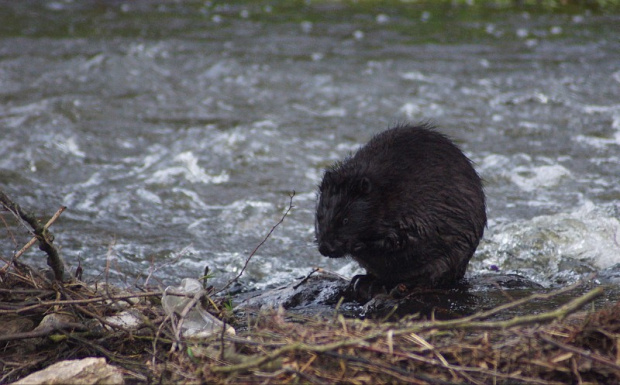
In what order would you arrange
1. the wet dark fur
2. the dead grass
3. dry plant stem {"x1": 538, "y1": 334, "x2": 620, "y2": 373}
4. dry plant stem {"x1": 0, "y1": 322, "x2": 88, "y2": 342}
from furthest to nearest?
the wet dark fur, dry plant stem {"x1": 0, "y1": 322, "x2": 88, "y2": 342}, the dead grass, dry plant stem {"x1": 538, "y1": 334, "x2": 620, "y2": 373}

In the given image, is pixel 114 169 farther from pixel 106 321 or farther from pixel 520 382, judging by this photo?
pixel 520 382

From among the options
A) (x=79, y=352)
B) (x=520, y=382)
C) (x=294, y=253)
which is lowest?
(x=294, y=253)

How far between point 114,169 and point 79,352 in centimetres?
474

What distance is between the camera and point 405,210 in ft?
15.1

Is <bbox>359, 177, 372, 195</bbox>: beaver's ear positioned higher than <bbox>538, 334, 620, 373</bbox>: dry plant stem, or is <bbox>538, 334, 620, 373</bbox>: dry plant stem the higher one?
<bbox>359, 177, 372, 195</bbox>: beaver's ear

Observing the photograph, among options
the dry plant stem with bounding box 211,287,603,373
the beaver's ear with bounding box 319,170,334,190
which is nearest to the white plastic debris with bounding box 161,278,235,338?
the dry plant stem with bounding box 211,287,603,373

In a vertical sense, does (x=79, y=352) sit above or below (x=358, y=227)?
below

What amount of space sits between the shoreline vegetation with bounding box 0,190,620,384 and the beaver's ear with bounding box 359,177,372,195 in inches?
48.1

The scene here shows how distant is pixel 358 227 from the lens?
456cm

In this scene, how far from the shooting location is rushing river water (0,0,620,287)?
6266 millimetres

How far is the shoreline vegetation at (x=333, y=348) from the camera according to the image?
9.78ft

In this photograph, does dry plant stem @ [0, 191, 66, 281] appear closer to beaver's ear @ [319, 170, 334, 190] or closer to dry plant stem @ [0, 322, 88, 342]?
dry plant stem @ [0, 322, 88, 342]

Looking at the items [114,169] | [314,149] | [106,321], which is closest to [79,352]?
[106,321]

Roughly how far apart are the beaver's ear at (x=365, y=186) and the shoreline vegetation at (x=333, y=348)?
122cm
